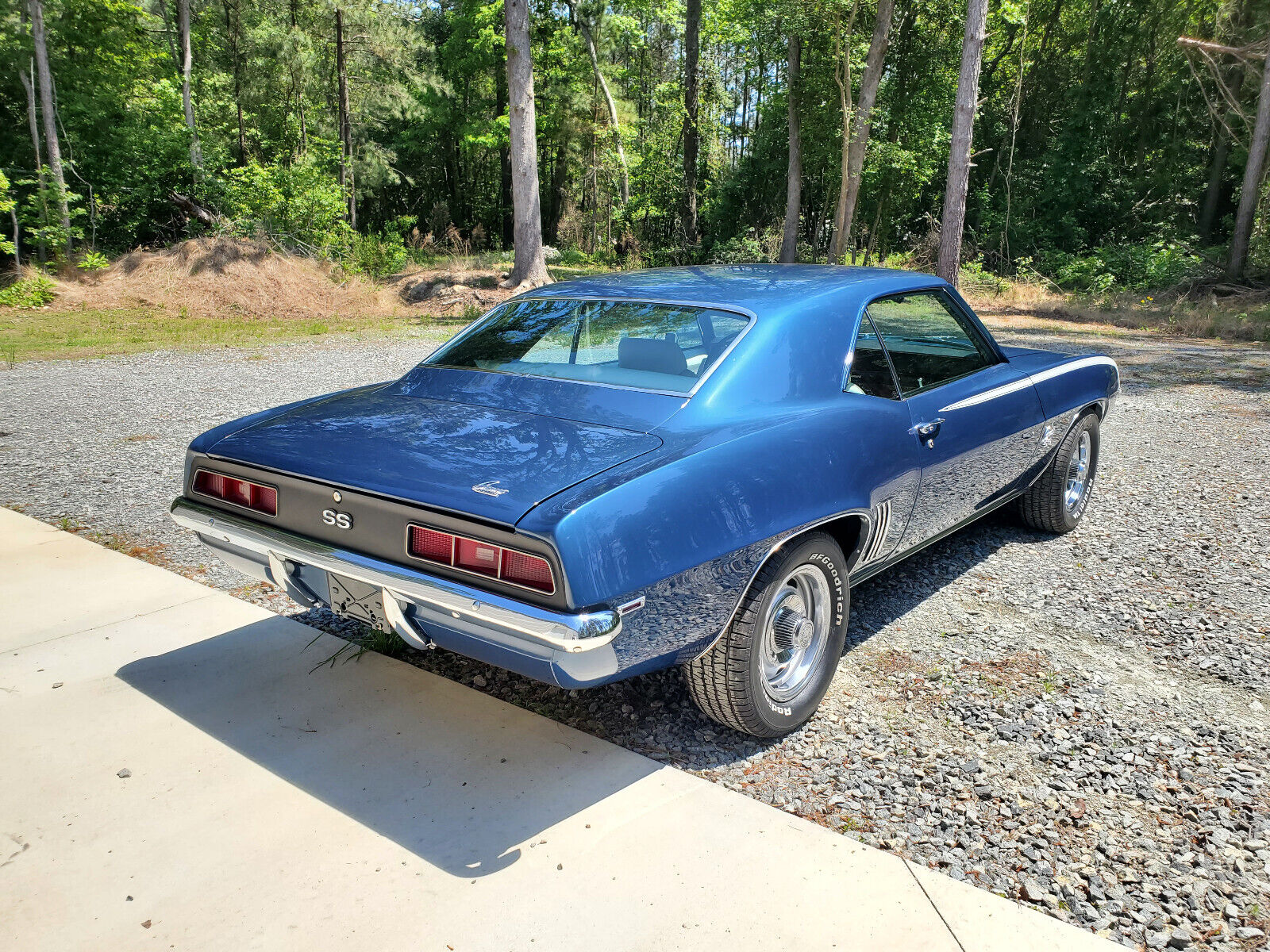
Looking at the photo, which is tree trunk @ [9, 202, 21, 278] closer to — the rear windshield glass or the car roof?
the rear windshield glass

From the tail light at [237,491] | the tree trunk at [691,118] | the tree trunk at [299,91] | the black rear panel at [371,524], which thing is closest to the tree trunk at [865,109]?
the tree trunk at [691,118]

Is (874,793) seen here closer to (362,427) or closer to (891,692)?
(891,692)

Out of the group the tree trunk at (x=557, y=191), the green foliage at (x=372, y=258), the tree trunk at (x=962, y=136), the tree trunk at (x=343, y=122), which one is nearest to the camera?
the tree trunk at (x=962, y=136)

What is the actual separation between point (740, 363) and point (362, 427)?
1.26m

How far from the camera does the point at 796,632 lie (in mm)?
2924

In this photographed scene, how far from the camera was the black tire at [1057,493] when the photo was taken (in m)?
4.66

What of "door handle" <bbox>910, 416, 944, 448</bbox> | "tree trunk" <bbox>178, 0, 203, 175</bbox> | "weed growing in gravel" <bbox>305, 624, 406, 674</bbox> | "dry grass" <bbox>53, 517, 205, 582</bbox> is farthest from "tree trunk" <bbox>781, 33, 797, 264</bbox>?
"weed growing in gravel" <bbox>305, 624, 406, 674</bbox>

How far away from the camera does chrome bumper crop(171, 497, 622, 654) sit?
2176 millimetres

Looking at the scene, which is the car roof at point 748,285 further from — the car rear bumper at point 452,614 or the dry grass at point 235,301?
the dry grass at point 235,301

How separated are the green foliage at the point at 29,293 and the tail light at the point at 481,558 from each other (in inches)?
664

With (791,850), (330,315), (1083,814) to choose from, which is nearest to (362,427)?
(791,850)

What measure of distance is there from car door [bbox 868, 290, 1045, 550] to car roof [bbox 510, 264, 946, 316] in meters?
0.09

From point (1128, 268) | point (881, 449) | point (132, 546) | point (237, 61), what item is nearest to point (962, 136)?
point (1128, 268)

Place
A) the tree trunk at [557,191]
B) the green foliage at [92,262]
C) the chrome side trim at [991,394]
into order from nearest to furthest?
the chrome side trim at [991,394] → the green foliage at [92,262] → the tree trunk at [557,191]
